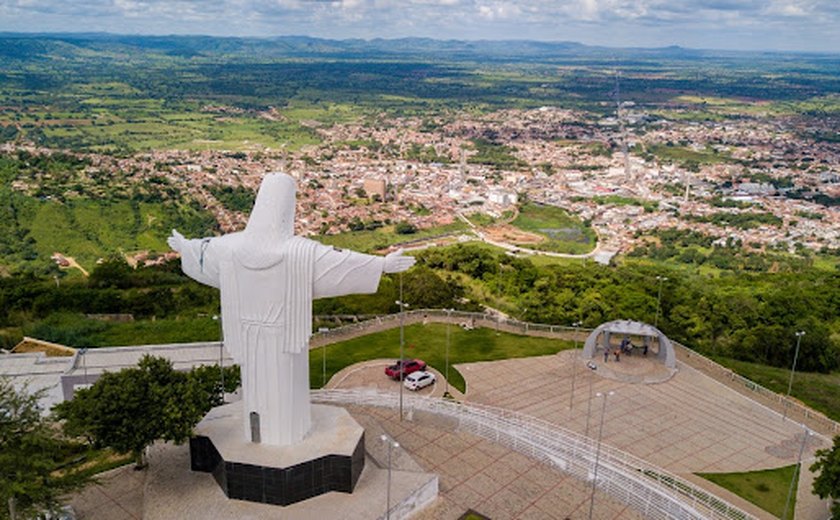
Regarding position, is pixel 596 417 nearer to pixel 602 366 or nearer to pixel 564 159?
pixel 602 366

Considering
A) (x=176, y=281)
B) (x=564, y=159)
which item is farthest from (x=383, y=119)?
(x=176, y=281)

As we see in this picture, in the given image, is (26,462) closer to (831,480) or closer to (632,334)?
(831,480)

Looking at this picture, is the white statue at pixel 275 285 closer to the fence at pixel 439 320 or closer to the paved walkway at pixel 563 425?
the paved walkway at pixel 563 425

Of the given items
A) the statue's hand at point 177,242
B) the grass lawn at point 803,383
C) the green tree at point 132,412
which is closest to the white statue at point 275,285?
the statue's hand at point 177,242

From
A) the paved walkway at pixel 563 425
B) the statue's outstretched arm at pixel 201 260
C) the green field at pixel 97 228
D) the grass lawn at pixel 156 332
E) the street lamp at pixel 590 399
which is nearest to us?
the statue's outstretched arm at pixel 201 260

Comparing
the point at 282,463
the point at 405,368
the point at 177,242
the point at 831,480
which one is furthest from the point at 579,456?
the point at 177,242

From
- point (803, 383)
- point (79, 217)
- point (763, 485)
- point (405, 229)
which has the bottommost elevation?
point (405, 229)

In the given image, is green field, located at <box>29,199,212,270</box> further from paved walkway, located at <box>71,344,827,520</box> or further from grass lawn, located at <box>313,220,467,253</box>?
paved walkway, located at <box>71,344,827,520</box>

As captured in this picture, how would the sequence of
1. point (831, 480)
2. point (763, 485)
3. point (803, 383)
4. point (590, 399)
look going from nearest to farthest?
1. point (831, 480)
2. point (763, 485)
3. point (590, 399)
4. point (803, 383)
